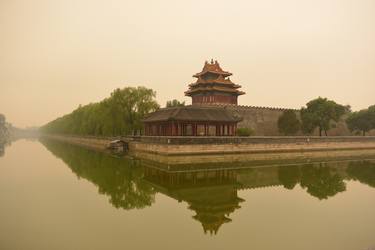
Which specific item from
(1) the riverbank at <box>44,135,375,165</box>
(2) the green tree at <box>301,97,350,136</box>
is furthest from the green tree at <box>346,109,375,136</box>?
(2) the green tree at <box>301,97,350,136</box>

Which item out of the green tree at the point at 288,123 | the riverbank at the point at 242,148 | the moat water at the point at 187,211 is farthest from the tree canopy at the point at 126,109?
the moat water at the point at 187,211

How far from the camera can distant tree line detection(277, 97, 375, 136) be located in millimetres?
39562

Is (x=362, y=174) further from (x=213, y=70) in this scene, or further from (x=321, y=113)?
(x=213, y=70)

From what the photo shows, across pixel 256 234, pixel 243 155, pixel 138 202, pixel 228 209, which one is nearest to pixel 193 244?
pixel 256 234

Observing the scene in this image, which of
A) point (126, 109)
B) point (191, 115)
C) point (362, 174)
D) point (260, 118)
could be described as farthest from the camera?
point (260, 118)

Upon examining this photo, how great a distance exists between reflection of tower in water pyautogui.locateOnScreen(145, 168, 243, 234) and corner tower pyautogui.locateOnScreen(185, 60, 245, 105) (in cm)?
2262

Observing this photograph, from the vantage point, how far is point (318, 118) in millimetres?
39688

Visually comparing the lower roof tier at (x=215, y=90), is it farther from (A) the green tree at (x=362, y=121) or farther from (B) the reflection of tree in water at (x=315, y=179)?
(B) the reflection of tree in water at (x=315, y=179)

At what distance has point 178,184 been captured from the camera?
16.5 m

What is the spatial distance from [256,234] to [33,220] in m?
6.97

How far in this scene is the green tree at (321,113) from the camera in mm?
39281

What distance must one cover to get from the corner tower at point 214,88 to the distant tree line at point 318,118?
764 centimetres

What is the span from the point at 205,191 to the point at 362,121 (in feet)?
126

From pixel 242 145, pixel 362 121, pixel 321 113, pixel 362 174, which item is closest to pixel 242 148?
pixel 242 145
